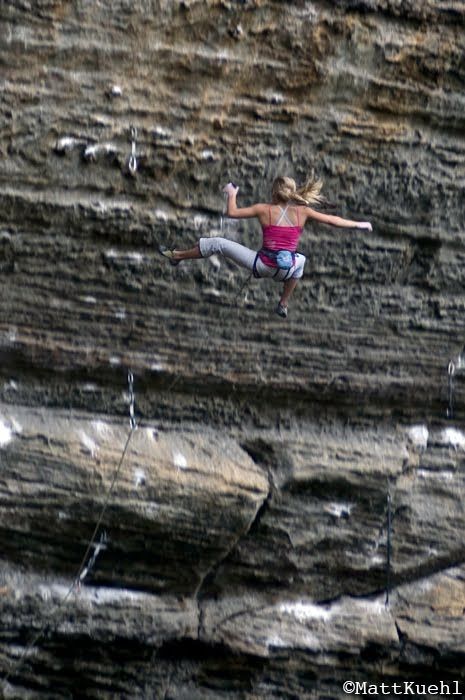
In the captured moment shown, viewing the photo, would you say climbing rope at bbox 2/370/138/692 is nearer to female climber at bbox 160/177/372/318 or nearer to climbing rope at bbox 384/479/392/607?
female climber at bbox 160/177/372/318

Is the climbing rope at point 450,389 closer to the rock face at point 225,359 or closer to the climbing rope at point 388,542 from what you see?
the rock face at point 225,359

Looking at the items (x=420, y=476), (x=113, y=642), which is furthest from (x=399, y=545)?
(x=113, y=642)

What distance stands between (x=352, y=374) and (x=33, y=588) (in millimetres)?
2154

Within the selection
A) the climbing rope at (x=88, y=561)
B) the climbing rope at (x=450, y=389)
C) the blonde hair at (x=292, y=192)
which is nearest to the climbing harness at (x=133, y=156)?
the blonde hair at (x=292, y=192)

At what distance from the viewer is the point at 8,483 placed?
407 cm

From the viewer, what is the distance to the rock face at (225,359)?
3.72 meters

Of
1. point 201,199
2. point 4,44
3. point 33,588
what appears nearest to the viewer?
point 4,44

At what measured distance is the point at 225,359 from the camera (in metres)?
4.20

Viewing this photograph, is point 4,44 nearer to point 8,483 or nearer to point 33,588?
point 8,483
